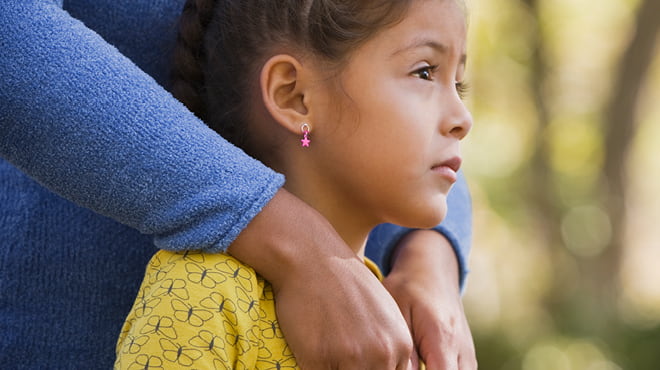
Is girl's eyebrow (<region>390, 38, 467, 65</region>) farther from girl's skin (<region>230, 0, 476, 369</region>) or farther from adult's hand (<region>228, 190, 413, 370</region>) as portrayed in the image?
adult's hand (<region>228, 190, 413, 370</region>)

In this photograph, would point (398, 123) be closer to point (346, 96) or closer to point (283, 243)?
point (346, 96)

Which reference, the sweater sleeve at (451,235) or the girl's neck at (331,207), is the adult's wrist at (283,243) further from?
Result: the sweater sleeve at (451,235)

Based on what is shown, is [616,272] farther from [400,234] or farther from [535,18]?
[400,234]

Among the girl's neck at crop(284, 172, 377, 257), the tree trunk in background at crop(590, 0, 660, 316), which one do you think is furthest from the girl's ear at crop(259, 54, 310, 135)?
the tree trunk in background at crop(590, 0, 660, 316)

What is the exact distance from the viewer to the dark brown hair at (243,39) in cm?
177

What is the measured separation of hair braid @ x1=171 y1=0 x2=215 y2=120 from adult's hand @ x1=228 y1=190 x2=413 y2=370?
0.45 m

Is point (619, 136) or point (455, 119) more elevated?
point (619, 136)

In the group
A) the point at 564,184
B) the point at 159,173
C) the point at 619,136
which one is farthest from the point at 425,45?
the point at 564,184

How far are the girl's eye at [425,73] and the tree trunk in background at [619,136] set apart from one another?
23.4ft

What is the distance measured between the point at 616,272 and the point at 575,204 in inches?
69.8

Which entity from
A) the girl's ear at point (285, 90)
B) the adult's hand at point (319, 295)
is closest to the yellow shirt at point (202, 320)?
the adult's hand at point (319, 295)

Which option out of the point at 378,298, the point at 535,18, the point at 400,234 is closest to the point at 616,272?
the point at 535,18

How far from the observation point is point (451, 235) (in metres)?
2.09

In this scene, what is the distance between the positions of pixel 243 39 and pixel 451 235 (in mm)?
690
